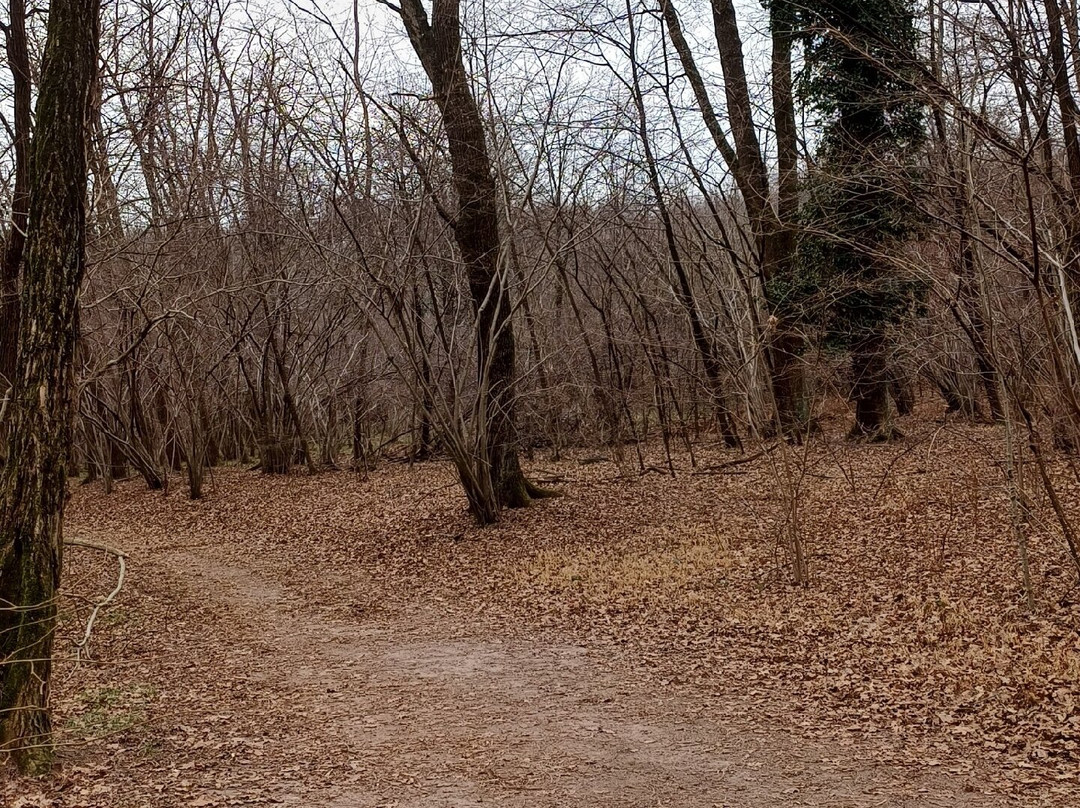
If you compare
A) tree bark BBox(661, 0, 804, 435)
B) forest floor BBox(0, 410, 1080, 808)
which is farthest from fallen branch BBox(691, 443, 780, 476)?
forest floor BBox(0, 410, 1080, 808)

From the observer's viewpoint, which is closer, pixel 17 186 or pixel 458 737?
pixel 458 737

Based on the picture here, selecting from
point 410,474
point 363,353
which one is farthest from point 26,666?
point 363,353

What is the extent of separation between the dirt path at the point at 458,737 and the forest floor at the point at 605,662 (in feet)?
0.08

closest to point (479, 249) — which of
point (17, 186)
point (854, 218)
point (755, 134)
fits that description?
point (854, 218)

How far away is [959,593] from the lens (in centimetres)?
833

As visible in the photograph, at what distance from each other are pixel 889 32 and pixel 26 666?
620 inches

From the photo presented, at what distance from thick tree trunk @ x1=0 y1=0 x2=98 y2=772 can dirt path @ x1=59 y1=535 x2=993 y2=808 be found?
78 cm

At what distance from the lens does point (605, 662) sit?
306 inches

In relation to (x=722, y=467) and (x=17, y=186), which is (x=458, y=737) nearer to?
(x=17, y=186)

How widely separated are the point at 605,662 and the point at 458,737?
188cm

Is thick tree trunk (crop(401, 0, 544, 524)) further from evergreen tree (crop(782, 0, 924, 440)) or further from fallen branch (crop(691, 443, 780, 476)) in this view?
evergreen tree (crop(782, 0, 924, 440))

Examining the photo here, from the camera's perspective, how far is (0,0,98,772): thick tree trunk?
18.6 feet

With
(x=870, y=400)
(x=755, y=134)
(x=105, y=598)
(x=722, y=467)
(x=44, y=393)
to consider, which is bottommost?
(x=722, y=467)

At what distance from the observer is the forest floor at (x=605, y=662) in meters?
5.39
